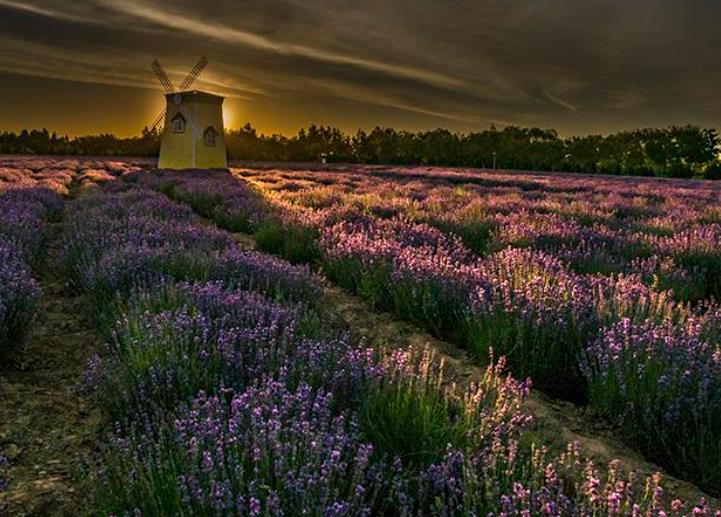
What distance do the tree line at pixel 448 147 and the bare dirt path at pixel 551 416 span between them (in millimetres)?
52850

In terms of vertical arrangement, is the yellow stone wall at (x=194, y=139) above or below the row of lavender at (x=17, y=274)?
above

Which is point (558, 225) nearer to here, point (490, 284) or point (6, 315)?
point (490, 284)

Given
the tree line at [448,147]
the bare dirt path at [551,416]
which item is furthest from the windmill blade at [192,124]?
the bare dirt path at [551,416]

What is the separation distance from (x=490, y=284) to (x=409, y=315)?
0.74 metres

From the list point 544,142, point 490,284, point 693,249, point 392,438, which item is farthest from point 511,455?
point 544,142

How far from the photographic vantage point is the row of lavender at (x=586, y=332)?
120 inches

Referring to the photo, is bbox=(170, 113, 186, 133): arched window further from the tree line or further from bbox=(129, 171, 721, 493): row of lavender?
bbox=(129, 171, 721, 493): row of lavender

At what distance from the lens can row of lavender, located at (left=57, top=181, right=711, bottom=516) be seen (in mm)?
1902

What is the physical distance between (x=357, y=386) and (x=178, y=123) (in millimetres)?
40602

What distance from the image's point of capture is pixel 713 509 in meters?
2.56

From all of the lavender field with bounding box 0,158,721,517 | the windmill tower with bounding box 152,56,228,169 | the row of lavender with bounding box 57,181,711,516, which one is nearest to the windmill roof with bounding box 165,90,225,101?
the windmill tower with bounding box 152,56,228,169

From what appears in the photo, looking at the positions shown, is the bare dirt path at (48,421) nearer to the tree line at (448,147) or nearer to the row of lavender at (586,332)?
the row of lavender at (586,332)

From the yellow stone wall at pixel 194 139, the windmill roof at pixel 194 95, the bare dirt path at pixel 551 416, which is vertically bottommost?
the bare dirt path at pixel 551 416

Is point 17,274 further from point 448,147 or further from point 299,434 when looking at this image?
point 448,147
